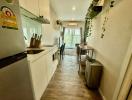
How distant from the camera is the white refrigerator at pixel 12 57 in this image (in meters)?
0.69

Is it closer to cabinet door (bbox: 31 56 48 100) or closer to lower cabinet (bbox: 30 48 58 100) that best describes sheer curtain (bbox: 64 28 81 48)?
lower cabinet (bbox: 30 48 58 100)

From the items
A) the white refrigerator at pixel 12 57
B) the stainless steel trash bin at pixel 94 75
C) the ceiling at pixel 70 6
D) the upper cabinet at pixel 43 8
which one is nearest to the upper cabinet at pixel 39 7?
the upper cabinet at pixel 43 8

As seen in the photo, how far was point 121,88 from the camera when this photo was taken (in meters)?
A: 1.34

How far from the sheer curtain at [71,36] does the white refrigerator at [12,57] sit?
841 cm

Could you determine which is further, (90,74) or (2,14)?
(90,74)

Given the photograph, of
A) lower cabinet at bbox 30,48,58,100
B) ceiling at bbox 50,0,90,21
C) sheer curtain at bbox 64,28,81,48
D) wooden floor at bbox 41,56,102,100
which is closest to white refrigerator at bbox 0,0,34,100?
lower cabinet at bbox 30,48,58,100

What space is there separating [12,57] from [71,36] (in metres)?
8.65

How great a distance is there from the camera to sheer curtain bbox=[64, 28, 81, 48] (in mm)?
9125

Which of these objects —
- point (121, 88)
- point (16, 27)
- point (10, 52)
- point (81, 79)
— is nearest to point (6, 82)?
point (10, 52)

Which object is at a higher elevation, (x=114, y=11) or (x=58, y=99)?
(x=114, y=11)

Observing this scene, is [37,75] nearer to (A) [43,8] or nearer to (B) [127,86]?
(B) [127,86]

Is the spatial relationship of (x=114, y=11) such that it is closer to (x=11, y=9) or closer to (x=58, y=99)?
(x=11, y=9)

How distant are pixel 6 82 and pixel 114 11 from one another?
210cm

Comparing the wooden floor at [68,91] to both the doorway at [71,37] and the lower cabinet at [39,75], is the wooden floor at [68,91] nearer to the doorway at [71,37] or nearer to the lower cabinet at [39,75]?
the lower cabinet at [39,75]
